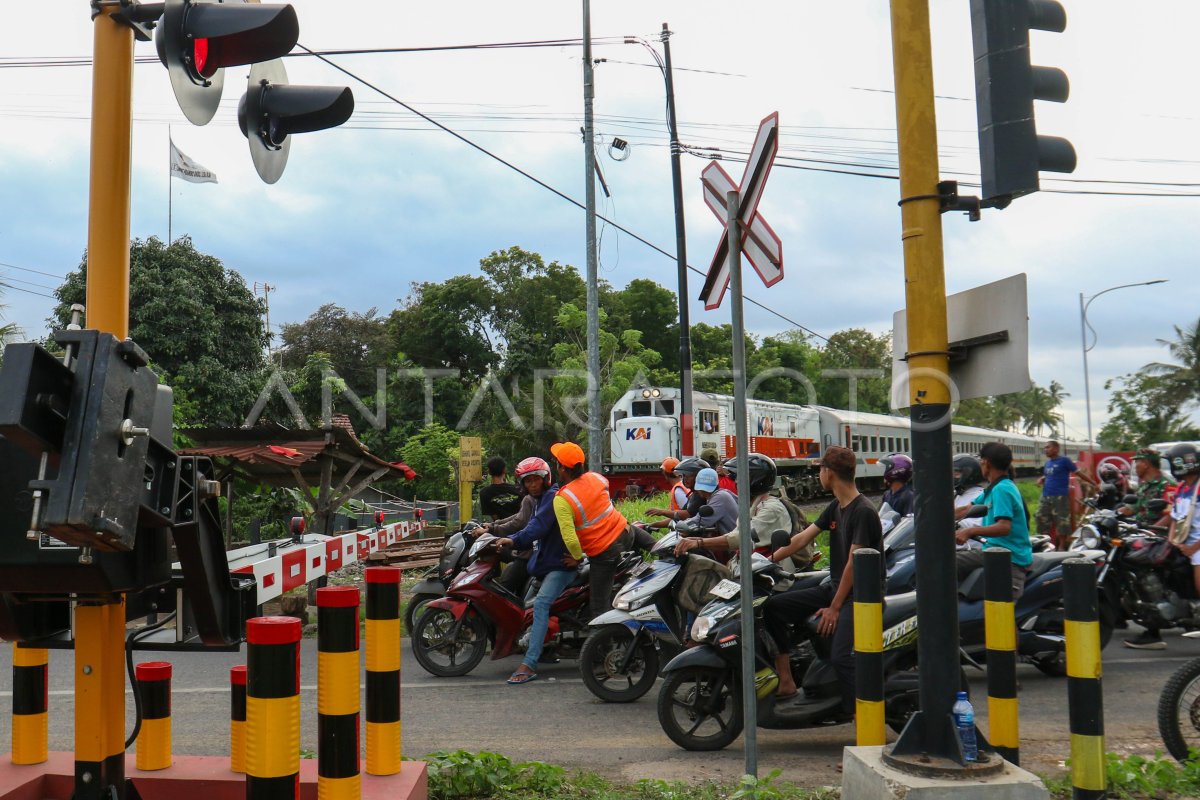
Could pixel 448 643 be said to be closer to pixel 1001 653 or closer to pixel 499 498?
pixel 499 498

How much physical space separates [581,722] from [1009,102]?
4.36m

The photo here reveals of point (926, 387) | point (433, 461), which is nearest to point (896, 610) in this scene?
point (926, 387)

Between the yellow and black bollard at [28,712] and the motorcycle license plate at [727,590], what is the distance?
3.25 meters

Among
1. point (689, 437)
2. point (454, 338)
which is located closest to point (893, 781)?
point (689, 437)

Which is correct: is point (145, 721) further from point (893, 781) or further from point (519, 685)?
point (519, 685)

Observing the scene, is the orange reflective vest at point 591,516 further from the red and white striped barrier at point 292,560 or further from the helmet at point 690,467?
the red and white striped barrier at point 292,560

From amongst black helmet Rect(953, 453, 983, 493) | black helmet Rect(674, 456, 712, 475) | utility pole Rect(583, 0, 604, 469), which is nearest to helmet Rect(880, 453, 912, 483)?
black helmet Rect(953, 453, 983, 493)

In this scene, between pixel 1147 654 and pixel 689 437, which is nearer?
pixel 1147 654

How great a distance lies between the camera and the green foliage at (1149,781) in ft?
14.2

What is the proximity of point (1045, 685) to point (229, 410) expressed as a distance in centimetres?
2204

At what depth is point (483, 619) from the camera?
7.93 m

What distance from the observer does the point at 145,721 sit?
373cm

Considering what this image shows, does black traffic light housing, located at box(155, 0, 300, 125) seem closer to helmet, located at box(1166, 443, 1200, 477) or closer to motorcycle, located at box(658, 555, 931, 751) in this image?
motorcycle, located at box(658, 555, 931, 751)

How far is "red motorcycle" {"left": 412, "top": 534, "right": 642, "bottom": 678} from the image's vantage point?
783 cm
